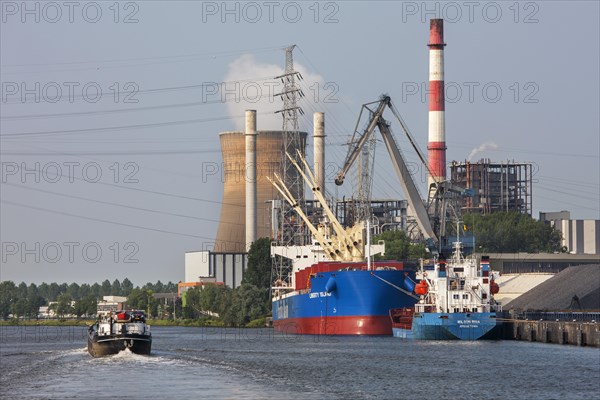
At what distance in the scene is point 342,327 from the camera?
109 meters

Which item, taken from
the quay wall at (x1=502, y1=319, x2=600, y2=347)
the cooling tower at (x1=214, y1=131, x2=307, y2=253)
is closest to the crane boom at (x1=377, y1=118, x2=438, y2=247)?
the quay wall at (x1=502, y1=319, x2=600, y2=347)

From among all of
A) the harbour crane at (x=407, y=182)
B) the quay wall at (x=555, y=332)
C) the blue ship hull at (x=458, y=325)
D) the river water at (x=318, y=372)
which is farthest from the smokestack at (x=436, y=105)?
the river water at (x=318, y=372)

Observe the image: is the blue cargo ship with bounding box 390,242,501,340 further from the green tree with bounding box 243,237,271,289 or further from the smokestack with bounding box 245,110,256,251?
the smokestack with bounding box 245,110,256,251

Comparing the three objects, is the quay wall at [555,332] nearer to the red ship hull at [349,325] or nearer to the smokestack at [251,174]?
the red ship hull at [349,325]

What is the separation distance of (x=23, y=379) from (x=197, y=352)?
21.5 m

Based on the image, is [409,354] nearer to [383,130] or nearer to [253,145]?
[383,130]

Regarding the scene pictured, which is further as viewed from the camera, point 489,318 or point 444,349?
point 489,318

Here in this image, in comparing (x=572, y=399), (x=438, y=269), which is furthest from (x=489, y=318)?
(x=572, y=399)

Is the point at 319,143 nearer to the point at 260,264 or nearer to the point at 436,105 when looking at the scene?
the point at 260,264

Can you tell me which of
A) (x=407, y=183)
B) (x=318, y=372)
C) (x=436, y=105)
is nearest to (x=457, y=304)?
(x=318, y=372)

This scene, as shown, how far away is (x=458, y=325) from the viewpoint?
93625 millimetres

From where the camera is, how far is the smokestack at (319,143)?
185587 mm

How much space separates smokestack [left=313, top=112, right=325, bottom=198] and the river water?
95.0 metres

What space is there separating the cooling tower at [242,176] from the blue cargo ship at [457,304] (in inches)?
2836
